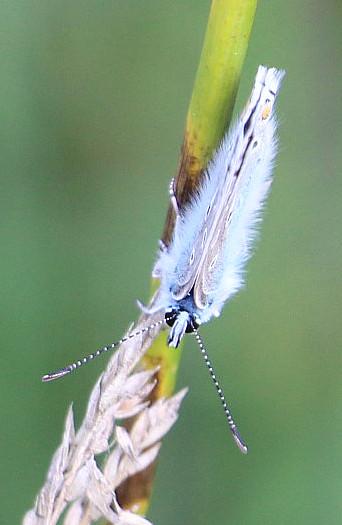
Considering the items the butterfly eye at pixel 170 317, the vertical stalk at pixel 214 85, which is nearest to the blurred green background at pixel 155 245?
the butterfly eye at pixel 170 317

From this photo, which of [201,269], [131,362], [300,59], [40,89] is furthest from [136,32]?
[131,362]

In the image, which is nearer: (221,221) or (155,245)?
(221,221)

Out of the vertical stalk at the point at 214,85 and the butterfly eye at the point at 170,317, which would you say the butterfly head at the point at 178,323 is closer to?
the butterfly eye at the point at 170,317

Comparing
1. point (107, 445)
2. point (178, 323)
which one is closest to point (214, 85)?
point (178, 323)

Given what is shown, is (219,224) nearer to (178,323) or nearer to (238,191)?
(238,191)

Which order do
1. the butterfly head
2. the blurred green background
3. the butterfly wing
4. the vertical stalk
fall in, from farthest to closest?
the blurred green background
the butterfly head
the butterfly wing
the vertical stalk

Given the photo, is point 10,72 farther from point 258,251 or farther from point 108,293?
Answer: point 258,251

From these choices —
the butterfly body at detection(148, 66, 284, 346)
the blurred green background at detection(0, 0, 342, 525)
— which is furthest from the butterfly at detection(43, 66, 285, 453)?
the blurred green background at detection(0, 0, 342, 525)

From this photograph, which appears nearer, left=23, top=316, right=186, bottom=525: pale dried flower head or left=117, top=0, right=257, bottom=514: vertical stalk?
left=117, top=0, right=257, bottom=514: vertical stalk

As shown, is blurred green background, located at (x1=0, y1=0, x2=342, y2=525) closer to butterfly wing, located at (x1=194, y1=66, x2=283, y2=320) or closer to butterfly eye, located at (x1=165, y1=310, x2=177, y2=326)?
butterfly wing, located at (x1=194, y1=66, x2=283, y2=320)

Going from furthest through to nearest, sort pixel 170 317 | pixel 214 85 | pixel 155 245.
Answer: pixel 155 245 → pixel 170 317 → pixel 214 85
